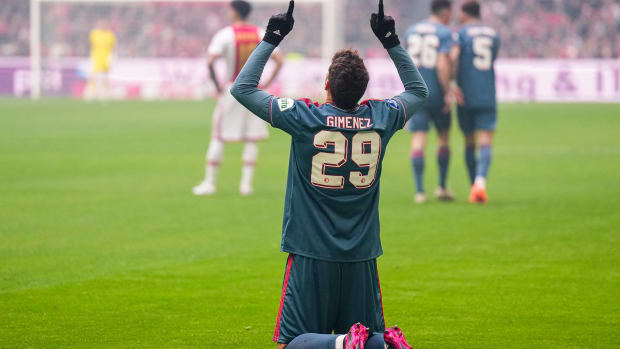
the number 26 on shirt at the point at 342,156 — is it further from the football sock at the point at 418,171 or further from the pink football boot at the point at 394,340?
the football sock at the point at 418,171

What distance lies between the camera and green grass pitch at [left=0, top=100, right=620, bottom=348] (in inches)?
235

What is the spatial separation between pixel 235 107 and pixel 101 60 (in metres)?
21.3

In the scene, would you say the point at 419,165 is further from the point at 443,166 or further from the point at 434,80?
the point at 434,80

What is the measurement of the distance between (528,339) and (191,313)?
211 cm

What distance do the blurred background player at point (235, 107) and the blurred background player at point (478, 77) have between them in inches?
88.3

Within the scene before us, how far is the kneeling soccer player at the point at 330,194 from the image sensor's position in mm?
4418

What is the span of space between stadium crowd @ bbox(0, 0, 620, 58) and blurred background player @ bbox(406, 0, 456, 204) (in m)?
21.6

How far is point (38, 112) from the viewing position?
2659 centimetres

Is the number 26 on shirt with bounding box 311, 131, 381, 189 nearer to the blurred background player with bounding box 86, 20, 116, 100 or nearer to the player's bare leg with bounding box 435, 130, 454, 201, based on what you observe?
the player's bare leg with bounding box 435, 130, 454, 201

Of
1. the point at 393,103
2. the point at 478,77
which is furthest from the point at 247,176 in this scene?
the point at 393,103

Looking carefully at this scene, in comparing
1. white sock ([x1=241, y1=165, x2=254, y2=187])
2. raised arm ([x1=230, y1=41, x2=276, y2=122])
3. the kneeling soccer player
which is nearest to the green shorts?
the kneeling soccer player

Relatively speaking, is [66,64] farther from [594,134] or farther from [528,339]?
[528,339]

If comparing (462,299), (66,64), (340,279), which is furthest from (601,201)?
(66,64)

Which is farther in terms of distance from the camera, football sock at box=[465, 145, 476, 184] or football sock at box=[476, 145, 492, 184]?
football sock at box=[465, 145, 476, 184]
